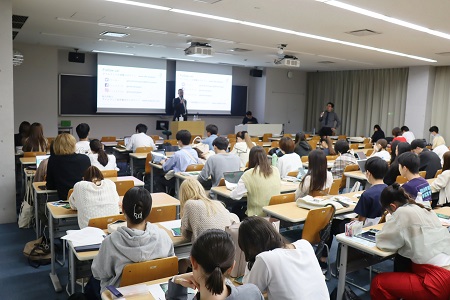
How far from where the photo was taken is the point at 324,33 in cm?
755

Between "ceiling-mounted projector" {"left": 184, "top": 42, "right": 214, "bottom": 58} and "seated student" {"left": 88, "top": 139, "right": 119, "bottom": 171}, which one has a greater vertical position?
"ceiling-mounted projector" {"left": 184, "top": 42, "right": 214, "bottom": 58}

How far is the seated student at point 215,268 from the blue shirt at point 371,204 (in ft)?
7.77

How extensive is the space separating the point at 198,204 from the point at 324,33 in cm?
556

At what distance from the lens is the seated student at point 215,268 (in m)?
1.75

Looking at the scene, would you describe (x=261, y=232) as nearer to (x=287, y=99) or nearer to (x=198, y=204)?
(x=198, y=204)

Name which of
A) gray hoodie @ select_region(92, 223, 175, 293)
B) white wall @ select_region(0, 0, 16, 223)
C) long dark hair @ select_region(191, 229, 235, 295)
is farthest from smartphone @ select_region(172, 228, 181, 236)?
white wall @ select_region(0, 0, 16, 223)

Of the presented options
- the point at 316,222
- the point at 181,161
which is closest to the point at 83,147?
the point at 181,161

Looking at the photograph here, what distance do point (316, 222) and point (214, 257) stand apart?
225 centimetres

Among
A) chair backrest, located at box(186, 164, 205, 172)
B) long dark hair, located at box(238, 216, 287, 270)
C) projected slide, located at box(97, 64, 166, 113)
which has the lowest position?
chair backrest, located at box(186, 164, 205, 172)

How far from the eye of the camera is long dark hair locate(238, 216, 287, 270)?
7.11ft

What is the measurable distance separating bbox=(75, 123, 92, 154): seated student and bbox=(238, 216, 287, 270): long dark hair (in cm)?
444

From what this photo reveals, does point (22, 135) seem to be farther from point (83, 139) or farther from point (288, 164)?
point (288, 164)

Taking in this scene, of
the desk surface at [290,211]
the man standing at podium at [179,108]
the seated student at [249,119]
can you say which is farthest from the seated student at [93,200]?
the seated student at [249,119]

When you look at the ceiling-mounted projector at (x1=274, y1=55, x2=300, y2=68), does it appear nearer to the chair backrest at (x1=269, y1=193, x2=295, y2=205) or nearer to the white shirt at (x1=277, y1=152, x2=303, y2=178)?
the white shirt at (x1=277, y1=152, x2=303, y2=178)
